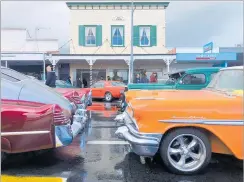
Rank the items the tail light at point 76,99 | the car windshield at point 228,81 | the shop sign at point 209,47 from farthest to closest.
Answer: the shop sign at point 209,47
the tail light at point 76,99
the car windshield at point 228,81

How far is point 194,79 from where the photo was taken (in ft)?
34.6

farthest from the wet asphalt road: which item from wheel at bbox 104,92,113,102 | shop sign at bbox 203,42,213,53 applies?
shop sign at bbox 203,42,213,53

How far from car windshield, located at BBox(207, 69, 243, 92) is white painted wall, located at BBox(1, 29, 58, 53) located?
21.4 m

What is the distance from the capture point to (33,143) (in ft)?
14.5

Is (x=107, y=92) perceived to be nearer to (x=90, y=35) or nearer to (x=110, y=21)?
(x=90, y=35)

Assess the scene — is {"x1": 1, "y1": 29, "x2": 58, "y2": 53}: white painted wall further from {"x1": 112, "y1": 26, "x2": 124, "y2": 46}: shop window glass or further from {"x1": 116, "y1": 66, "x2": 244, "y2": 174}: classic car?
{"x1": 116, "y1": 66, "x2": 244, "y2": 174}: classic car

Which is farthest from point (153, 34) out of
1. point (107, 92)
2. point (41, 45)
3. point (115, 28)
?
point (41, 45)

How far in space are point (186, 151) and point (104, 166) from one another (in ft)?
4.42

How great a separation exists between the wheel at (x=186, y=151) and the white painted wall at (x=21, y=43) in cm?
2245

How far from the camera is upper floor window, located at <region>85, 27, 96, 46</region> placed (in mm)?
23500

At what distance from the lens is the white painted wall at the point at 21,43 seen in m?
25.3

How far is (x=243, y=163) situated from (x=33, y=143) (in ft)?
10.9

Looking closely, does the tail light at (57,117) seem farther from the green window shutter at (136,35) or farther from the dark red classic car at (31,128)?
the green window shutter at (136,35)

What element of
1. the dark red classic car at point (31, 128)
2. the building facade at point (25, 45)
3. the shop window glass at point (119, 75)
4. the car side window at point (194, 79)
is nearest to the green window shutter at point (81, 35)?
the building facade at point (25, 45)
